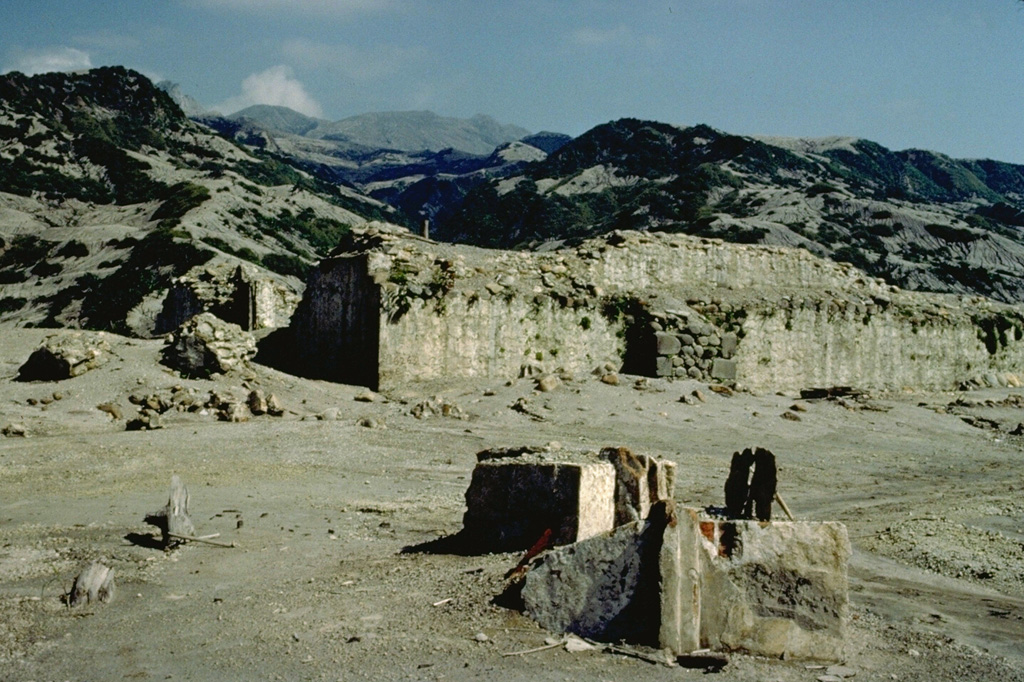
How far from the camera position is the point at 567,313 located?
15539 mm

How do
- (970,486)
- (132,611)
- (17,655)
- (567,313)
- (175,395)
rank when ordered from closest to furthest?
(17,655)
(132,611)
(970,486)
(175,395)
(567,313)

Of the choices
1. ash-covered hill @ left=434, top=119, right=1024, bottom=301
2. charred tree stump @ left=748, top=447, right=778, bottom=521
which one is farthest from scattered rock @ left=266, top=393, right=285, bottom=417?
ash-covered hill @ left=434, top=119, right=1024, bottom=301

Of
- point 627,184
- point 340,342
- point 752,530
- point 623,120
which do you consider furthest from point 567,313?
point 623,120

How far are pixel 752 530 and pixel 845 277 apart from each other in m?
17.1

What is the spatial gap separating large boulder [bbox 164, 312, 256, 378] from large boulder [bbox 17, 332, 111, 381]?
37.3 inches

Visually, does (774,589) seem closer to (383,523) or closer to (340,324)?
(383,523)

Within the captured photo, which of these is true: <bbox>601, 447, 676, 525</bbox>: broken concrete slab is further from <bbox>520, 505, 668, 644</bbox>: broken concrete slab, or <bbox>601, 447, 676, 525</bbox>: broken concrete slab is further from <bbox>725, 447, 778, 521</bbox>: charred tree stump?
<bbox>520, 505, 668, 644</bbox>: broken concrete slab

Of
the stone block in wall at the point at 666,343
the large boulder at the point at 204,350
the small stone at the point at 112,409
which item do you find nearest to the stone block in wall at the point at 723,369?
the stone block in wall at the point at 666,343

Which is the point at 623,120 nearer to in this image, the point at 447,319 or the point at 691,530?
the point at 447,319

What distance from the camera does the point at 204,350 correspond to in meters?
13.0

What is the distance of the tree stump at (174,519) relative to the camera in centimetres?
611

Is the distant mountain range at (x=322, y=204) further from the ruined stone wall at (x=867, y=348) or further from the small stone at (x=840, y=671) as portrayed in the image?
the small stone at (x=840, y=671)

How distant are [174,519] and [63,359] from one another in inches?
283

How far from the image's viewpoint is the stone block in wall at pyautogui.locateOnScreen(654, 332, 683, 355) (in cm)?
1551
